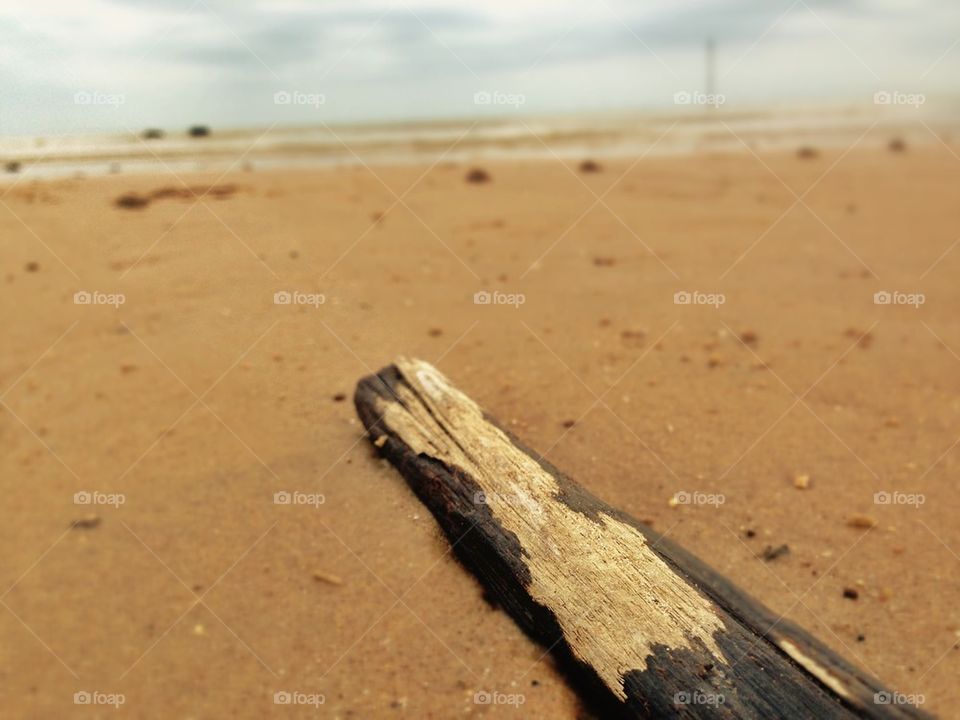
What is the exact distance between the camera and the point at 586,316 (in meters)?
5.66

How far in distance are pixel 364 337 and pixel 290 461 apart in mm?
1484

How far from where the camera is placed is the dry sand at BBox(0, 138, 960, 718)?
2.79 meters

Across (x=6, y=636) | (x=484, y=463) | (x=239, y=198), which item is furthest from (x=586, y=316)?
(x=239, y=198)

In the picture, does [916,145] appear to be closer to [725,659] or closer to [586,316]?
[586,316]

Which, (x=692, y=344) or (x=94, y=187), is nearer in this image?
(x=692, y=344)
